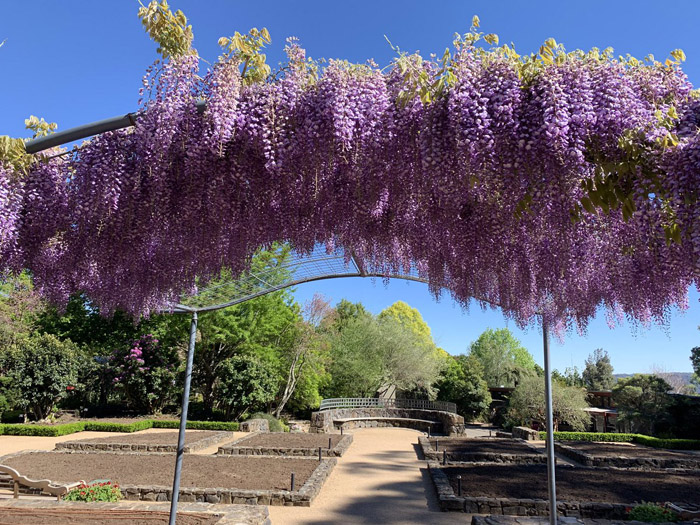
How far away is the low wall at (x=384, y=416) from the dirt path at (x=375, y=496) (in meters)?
4.89

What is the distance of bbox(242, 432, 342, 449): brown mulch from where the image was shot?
12.5 metres

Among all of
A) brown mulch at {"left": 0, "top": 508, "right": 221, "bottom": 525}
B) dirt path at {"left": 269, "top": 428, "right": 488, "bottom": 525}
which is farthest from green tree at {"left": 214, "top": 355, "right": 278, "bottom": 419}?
brown mulch at {"left": 0, "top": 508, "right": 221, "bottom": 525}

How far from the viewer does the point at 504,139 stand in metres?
2.07

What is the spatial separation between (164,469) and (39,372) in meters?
9.29

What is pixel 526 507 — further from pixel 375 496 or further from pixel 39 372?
pixel 39 372

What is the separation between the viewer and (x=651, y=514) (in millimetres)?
5973

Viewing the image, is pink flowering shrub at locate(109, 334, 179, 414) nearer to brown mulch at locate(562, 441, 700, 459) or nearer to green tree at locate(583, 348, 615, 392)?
brown mulch at locate(562, 441, 700, 459)

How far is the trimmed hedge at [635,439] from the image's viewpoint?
15250mm

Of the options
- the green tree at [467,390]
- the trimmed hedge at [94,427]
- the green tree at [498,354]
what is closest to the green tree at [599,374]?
the green tree at [498,354]

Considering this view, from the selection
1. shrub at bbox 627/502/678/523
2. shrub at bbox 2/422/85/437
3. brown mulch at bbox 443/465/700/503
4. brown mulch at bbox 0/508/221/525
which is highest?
shrub at bbox 627/502/678/523

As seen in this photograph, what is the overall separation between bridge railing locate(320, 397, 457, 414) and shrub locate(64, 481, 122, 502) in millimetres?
13777

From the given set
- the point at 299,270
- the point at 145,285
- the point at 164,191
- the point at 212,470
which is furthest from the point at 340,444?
the point at 164,191

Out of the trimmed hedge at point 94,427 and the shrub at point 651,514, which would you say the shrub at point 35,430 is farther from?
the shrub at point 651,514

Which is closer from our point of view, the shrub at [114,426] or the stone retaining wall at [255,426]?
the shrub at [114,426]
